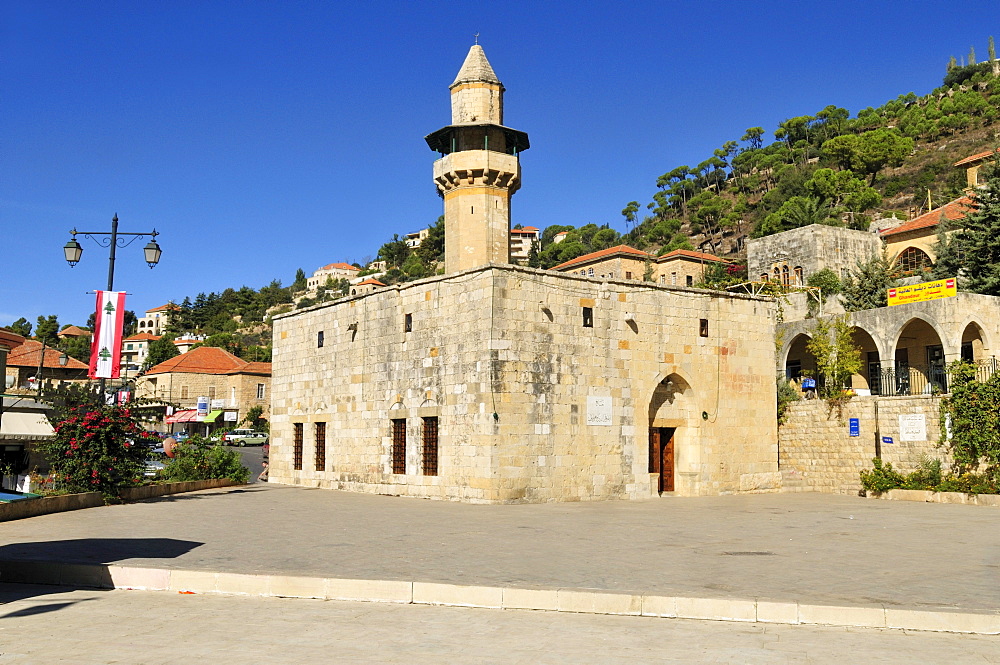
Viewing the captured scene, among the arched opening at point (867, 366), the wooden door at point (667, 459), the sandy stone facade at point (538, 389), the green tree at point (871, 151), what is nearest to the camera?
the sandy stone facade at point (538, 389)

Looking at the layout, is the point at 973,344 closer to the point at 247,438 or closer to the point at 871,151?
the point at 247,438

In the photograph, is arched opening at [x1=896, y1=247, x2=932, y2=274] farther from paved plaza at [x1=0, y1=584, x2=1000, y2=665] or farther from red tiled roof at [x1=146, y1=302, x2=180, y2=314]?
red tiled roof at [x1=146, y1=302, x2=180, y2=314]

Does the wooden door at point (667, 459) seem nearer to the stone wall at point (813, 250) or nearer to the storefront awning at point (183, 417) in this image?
the stone wall at point (813, 250)

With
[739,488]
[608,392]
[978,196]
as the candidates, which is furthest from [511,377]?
[978,196]

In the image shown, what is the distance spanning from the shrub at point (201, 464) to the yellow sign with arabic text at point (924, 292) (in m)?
20.5

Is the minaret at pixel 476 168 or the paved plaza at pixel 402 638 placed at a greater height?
the minaret at pixel 476 168

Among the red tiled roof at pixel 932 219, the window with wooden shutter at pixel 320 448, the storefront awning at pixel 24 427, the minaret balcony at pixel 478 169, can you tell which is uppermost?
the red tiled roof at pixel 932 219

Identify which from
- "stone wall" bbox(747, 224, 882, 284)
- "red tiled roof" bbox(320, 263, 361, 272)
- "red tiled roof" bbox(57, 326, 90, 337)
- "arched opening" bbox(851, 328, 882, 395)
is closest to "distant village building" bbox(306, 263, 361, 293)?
"red tiled roof" bbox(320, 263, 361, 272)

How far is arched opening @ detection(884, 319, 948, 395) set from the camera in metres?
26.9

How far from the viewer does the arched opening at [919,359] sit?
2686cm

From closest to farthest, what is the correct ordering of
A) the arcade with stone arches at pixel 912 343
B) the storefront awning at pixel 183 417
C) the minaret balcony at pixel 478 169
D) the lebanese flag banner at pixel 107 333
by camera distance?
the lebanese flag banner at pixel 107 333 < the arcade with stone arches at pixel 912 343 < the minaret balcony at pixel 478 169 < the storefront awning at pixel 183 417

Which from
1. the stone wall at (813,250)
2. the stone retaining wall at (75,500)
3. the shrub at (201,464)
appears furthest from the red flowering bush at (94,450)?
the stone wall at (813,250)

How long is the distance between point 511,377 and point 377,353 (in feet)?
15.9

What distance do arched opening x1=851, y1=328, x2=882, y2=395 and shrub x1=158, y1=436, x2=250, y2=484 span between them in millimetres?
20501
